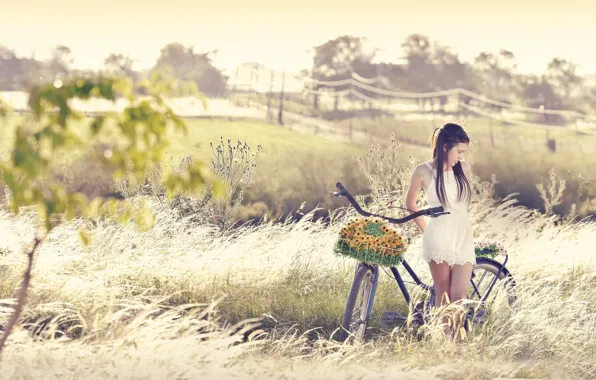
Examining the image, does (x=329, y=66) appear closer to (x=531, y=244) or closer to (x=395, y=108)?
(x=395, y=108)

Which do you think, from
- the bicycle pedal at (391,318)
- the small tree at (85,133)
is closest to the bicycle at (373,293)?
the bicycle pedal at (391,318)

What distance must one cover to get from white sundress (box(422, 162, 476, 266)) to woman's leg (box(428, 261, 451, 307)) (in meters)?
0.06

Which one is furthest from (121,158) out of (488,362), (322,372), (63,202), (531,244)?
(531,244)

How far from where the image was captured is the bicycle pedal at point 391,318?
697 cm

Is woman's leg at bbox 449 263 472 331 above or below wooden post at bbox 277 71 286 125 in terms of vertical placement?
below

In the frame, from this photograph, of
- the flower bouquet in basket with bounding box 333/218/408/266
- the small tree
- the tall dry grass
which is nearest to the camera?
the small tree

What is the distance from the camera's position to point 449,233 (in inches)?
223

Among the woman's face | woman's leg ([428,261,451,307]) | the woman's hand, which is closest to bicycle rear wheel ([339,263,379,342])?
woman's leg ([428,261,451,307])

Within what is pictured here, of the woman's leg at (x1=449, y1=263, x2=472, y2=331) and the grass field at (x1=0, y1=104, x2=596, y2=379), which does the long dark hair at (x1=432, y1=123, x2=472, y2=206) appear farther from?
the grass field at (x1=0, y1=104, x2=596, y2=379)

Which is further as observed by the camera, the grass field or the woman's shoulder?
the woman's shoulder

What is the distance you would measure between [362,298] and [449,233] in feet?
2.69

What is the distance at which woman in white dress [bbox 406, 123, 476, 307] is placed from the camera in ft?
18.5

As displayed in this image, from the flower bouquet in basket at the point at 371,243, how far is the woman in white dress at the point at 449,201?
0.20m

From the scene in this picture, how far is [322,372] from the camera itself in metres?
4.97
